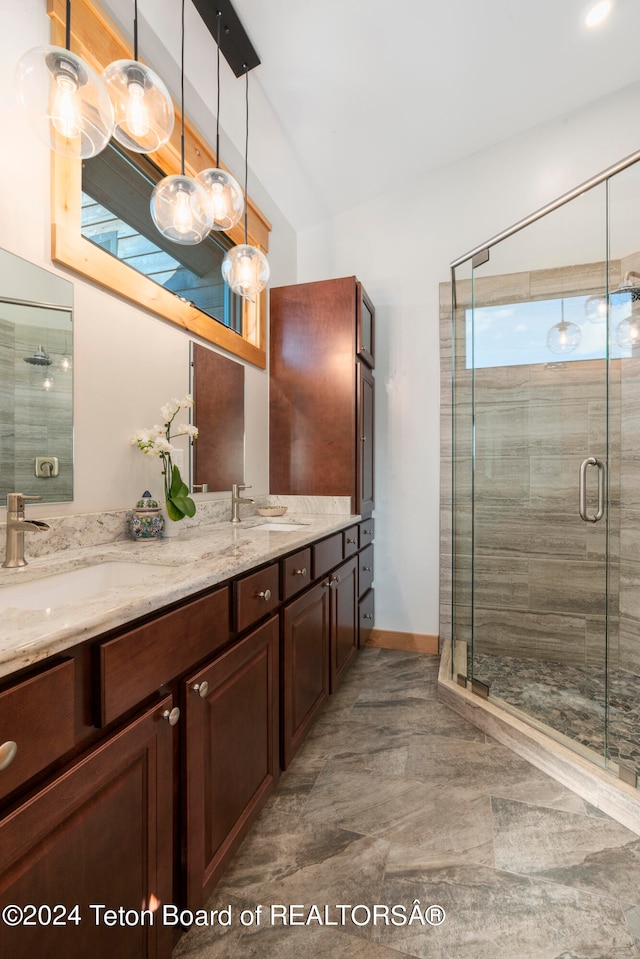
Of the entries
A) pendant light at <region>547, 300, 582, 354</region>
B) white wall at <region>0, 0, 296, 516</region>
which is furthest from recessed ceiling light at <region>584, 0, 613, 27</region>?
white wall at <region>0, 0, 296, 516</region>

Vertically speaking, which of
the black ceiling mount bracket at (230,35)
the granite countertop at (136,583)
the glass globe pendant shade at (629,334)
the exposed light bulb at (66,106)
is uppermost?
the black ceiling mount bracket at (230,35)

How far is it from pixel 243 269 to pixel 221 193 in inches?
12.9

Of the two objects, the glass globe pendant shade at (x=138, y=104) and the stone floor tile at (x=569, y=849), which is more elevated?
the glass globe pendant shade at (x=138, y=104)

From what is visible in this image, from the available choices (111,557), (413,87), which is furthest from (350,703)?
(413,87)

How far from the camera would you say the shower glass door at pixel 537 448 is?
2424 millimetres

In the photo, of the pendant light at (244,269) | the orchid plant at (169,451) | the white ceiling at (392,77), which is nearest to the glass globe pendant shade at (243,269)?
the pendant light at (244,269)

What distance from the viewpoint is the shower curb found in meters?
1.51

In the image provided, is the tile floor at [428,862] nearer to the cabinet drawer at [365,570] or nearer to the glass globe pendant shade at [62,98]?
the cabinet drawer at [365,570]

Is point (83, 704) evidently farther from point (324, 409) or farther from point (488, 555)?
point (488, 555)

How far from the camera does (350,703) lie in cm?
227

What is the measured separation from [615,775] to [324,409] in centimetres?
208

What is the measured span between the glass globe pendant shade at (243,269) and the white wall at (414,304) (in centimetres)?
135

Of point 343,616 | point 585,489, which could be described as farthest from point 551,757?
point 585,489

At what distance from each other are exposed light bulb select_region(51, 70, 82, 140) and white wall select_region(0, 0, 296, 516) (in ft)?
0.96
